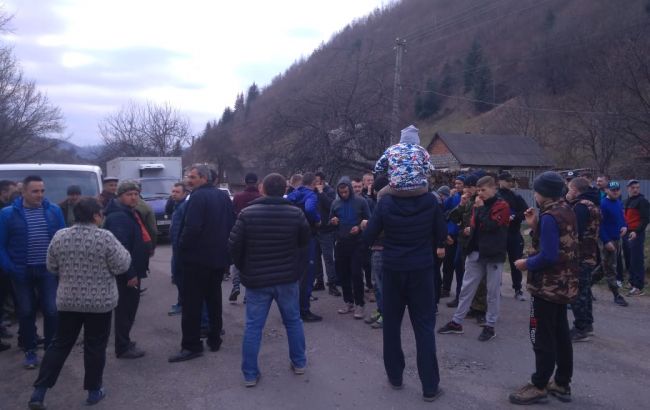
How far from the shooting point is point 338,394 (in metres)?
4.65

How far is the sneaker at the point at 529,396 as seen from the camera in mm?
4402

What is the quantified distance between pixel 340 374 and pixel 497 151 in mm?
40221

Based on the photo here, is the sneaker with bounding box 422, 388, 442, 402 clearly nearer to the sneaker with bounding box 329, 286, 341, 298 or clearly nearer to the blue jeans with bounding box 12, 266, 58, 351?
the blue jeans with bounding box 12, 266, 58, 351

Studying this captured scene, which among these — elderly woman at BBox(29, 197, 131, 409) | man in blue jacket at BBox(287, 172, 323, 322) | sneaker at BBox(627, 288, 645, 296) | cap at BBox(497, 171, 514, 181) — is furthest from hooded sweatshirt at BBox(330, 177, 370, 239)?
sneaker at BBox(627, 288, 645, 296)

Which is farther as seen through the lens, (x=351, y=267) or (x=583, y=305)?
(x=351, y=267)

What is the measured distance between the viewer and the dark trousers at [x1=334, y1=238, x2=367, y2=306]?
23.4 feet

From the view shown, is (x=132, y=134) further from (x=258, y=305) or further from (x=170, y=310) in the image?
(x=258, y=305)

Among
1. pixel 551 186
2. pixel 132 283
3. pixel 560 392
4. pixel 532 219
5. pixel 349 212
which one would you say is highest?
pixel 551 186

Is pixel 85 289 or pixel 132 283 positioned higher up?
pixel 85 289

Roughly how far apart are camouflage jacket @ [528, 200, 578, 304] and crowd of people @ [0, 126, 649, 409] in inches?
0.4

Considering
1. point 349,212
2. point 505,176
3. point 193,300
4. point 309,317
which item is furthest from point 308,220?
point 505,176

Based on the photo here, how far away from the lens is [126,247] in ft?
18.3

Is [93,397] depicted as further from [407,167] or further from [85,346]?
[407,167]

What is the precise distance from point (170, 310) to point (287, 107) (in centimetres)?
1936
